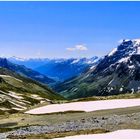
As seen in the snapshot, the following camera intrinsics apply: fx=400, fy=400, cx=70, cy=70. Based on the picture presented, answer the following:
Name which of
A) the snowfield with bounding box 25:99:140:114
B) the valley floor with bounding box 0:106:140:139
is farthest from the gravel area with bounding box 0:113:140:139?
the snowfield with bounding box 25:99:140:114

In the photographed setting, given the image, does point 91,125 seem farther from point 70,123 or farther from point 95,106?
point 95,106

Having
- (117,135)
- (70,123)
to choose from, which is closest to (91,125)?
(70,123)

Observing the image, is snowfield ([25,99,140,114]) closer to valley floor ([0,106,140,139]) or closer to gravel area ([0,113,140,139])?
valley floor ([0,106,140,139])

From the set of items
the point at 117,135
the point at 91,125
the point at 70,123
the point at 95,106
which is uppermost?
the point at 95,106

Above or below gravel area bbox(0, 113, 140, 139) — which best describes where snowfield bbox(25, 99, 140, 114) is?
above

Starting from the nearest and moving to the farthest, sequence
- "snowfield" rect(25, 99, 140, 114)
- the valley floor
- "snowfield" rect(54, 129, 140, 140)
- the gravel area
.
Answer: "snowfield" rect(54, 129, 140, 140) < the valley floor < the gravel area < "snowfield" rect(25, 99, 140, 114)

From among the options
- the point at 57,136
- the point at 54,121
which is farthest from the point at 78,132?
the point at 54,121

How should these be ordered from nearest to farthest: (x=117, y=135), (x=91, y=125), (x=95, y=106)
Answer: (x=117, y=135)
(x=91, y=125)
(x=95, y=106)

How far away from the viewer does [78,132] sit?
50.3 metres

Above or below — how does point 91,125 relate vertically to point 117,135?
above

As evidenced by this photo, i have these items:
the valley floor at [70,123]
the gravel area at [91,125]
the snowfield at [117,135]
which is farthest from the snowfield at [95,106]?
the snowfield at [117,135]

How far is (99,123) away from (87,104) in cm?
2626

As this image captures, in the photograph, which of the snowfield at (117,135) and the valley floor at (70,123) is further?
the valley floor at (70,123)

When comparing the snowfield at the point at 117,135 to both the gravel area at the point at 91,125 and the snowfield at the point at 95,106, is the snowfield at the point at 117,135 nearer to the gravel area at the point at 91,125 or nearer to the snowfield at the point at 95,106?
the gravel area at the point at 91,125
